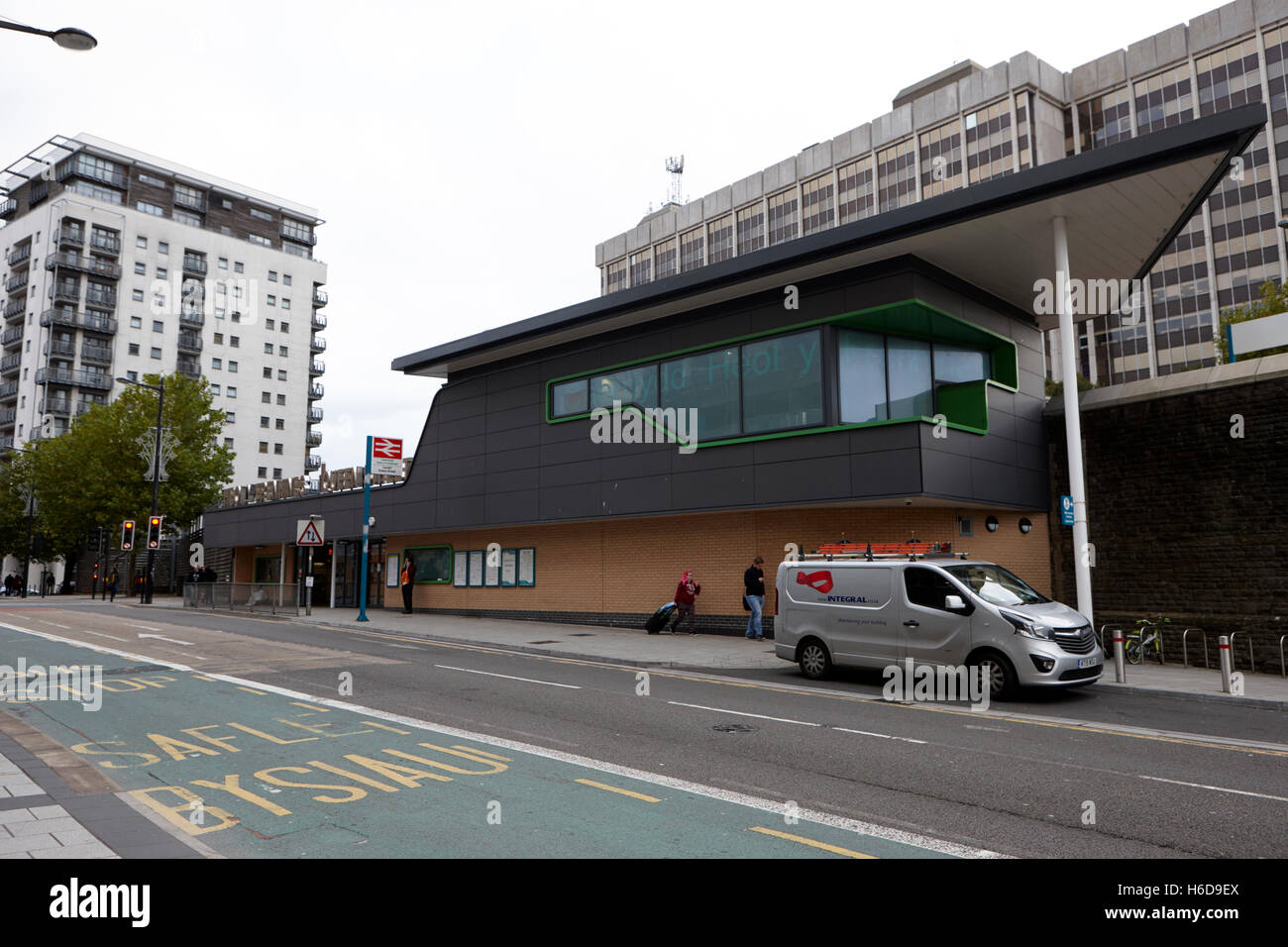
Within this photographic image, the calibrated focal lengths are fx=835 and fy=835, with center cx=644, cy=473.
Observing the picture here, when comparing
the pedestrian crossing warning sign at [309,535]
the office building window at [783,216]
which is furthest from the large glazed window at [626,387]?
the office building window at [783,216]

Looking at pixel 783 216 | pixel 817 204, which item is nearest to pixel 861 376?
pixel 817 204

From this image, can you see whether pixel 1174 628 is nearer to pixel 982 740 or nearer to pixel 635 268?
pixel 982 740

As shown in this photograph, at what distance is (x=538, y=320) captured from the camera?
24.9 meters

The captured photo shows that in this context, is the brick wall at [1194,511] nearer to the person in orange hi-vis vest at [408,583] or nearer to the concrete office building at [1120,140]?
the person in orange hi-vis vest at [408,583]

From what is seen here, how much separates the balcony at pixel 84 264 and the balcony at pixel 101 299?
1.54 meters

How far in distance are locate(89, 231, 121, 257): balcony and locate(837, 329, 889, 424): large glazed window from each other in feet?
271

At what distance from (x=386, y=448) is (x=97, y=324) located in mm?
63925

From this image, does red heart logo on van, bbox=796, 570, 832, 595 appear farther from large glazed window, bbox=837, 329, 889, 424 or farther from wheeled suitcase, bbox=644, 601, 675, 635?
wheeled suitcase, bbox=644, 601, 675, 635

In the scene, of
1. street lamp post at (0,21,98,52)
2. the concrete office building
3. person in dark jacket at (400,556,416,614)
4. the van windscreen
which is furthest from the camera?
the concrete office building

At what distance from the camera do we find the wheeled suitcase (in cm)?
2166

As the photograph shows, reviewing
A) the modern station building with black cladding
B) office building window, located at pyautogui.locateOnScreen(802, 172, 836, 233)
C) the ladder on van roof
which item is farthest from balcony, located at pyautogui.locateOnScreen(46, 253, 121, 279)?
the ladder on van roof

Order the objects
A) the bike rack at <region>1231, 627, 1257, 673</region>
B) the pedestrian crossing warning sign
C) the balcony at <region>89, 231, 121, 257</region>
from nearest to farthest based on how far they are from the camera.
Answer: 1. the bike rack at <region>1231, 627, 1257, 673</region>
2. the pedestrian crossing warning sign
3. the balcony at <region>89, 231, 121, 257</region>
